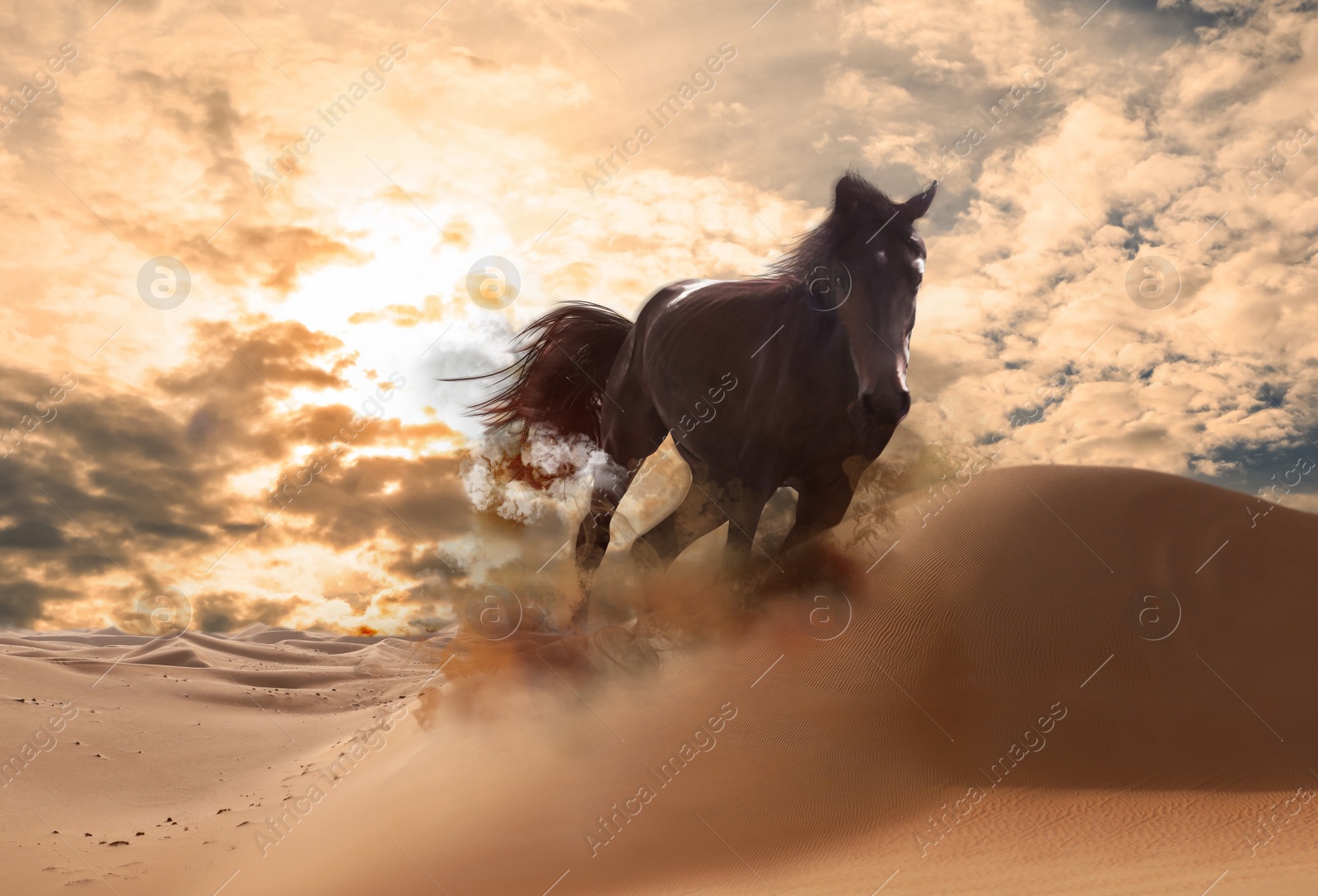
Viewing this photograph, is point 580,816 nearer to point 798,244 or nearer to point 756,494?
point 756,494

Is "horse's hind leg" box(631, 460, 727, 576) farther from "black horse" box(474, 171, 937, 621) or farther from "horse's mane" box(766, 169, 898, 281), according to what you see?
"horse's mane" box(766, 169, 898, 281)

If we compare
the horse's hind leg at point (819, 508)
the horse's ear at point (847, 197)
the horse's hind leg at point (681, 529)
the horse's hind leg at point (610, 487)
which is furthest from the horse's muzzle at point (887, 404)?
the horse's hind leg at point (610, 487)

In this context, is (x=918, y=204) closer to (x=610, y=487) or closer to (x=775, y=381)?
(x=775, y=381)

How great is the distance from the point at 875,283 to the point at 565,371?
3305 millimetres

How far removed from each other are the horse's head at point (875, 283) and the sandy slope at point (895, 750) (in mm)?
1412

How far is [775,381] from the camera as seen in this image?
197 inches

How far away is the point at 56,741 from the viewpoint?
7277 mm

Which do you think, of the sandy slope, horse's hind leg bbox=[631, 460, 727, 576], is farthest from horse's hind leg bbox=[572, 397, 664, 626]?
the sandy slope

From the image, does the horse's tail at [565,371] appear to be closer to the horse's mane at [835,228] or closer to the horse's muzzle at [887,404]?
the horse's mane at [835,228]

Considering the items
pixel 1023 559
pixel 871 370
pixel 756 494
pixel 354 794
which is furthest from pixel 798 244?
pixel 354 794

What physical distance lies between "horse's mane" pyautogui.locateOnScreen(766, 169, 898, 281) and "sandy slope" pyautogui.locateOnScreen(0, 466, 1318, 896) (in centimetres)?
191

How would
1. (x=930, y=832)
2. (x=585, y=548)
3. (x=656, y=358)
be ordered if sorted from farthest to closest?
(x=585, y=548)
(x=656, y=358)
(x=930, y=832)

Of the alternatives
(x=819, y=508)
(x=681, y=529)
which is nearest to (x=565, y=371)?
(x=681, y=529)

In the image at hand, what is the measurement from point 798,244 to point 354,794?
4.49 m
